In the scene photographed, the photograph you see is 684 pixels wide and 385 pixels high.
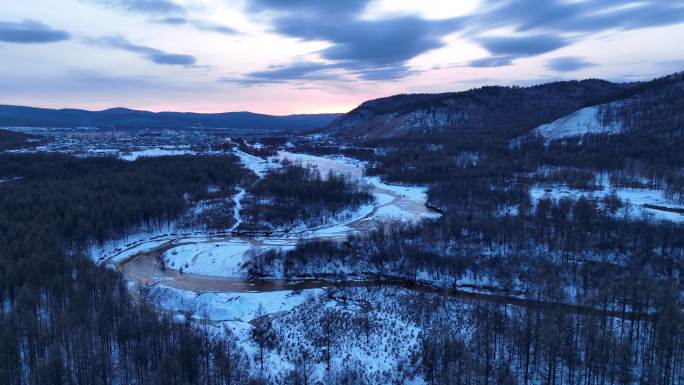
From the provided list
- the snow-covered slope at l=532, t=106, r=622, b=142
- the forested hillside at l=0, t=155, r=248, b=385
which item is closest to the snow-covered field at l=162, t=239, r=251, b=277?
the forested hillside at l=0, t=155, r=248, b=385

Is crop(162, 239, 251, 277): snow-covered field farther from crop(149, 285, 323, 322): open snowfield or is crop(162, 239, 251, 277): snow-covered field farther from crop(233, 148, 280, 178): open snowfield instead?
crop(233, 148, 280, 178): open snowfield

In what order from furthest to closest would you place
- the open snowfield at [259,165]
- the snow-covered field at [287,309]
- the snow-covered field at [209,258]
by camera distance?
the open snowfield at [259,165] → the snow-covered field at [209,258] → the snow-covered field at [287,309]

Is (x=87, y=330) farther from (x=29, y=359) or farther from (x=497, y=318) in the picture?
(x=497, y=318)

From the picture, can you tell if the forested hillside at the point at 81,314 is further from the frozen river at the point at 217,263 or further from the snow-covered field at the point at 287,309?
the frozen river at the point at 217,263

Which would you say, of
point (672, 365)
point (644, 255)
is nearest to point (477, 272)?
point (644, 255)

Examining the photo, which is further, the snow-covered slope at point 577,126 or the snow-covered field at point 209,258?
the snow-covered slope at point 577,126

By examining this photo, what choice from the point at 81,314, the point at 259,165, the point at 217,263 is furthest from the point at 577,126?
the point at 81,314

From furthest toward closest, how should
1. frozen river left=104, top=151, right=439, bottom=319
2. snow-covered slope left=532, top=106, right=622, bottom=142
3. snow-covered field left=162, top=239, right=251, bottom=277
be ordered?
snow-covered slope left=532, top=106, right=622, bottom=142
snow-covered field left=162, top=239, right=251, bottom=277
frozen river left=104, top=151, right=439, bottom=319

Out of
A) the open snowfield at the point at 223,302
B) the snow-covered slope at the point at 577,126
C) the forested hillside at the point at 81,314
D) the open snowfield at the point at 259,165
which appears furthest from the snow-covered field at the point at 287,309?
the snow-covered slope at the point at 577,126

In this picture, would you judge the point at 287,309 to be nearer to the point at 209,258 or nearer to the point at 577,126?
the point at 209,258
